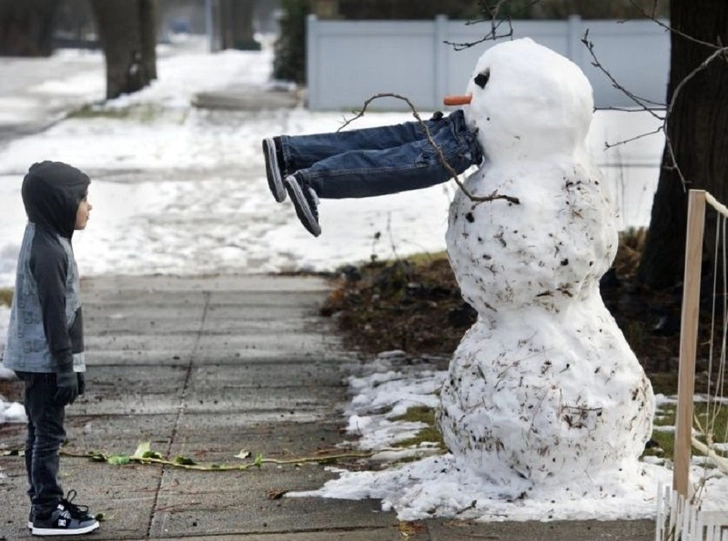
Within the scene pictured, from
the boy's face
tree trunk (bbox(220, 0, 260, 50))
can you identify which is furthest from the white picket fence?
tree trunk (bbox(220, 0, 260, 50))

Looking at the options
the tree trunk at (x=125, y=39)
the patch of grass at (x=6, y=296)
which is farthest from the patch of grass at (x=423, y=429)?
the tree trunk at (x=125, y=39)

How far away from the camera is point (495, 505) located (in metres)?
4.94

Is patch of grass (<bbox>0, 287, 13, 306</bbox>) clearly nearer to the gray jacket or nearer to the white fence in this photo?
the gray jacket

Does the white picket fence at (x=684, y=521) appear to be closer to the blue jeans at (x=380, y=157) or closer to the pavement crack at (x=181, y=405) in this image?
the blue jeans at (x=380, y=157)

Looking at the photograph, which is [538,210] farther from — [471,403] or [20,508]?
[20,508]

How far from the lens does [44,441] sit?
195 inches

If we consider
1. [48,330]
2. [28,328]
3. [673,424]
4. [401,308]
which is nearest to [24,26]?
[401,308]

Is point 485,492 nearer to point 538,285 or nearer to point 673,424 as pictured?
point 538,285

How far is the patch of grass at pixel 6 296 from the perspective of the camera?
9.42 meters

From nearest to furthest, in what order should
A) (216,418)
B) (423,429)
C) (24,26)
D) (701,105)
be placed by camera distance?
(423,429), (216,418), (701,105), (24,26)

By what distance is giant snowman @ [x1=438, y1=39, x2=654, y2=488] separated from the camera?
4.88 m

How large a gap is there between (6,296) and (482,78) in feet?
18.7

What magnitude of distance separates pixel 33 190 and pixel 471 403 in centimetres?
190

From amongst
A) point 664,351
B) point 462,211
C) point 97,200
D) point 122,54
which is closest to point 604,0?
point 122,54
